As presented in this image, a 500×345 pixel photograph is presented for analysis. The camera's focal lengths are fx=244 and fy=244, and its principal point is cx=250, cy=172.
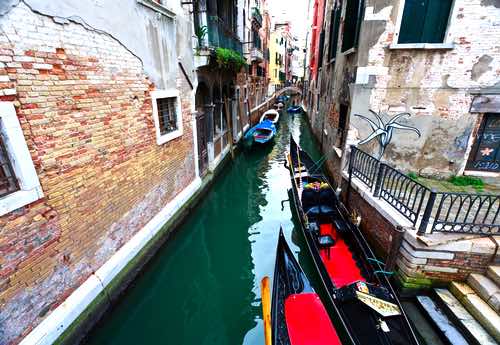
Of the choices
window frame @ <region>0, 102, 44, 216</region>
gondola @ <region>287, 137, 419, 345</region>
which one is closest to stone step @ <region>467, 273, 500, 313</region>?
gondola @ <region>287, 137, 419, 345</region>

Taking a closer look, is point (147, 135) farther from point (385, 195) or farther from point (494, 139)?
point (494, 139)

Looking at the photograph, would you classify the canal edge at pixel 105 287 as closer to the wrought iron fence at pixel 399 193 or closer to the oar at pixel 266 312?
the oar at pixel 266 312

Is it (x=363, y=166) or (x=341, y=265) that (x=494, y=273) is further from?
(x=363, y=166)

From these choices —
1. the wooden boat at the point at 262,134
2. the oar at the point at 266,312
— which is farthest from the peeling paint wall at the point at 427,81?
the wooden boat at the point at 262,134

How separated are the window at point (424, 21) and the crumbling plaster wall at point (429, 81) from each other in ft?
0.47

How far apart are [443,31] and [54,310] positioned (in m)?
7.08

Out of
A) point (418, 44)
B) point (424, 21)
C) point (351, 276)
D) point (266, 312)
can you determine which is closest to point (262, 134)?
point (418, 44)

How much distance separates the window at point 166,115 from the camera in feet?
14.6

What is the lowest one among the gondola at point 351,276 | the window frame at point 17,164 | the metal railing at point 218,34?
the gondola at point 351,276

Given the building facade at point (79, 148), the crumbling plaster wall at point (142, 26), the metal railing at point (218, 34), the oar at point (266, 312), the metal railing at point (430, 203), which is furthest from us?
the metal railing at point (218, 34)

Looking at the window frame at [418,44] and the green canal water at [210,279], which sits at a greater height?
the window frame at [418,44]

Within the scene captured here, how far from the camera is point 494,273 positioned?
2889mm

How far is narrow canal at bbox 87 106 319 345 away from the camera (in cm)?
327

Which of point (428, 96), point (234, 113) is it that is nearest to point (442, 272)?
point (428, 96)
